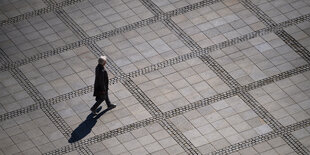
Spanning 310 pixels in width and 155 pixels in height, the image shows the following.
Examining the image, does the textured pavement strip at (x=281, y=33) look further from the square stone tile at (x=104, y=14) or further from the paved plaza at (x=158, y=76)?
the square stone tile at (x=104, y=14)

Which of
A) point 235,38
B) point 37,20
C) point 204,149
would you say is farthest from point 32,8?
point 204,149

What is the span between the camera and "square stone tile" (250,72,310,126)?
16.2 meters

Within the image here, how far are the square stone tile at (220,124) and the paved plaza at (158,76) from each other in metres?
0.02

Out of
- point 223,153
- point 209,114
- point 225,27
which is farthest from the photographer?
point 225,27

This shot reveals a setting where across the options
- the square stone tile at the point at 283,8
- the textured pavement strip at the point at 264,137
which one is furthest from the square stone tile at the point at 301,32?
the textured pavement strip at the point at 264,137

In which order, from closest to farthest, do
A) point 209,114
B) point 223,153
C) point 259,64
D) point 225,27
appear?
1. point 223,153
2. point 209,114
3. point 259,64
4. point 225,27

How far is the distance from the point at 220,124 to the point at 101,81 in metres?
2.68

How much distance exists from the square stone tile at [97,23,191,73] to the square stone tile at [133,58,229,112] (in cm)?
48

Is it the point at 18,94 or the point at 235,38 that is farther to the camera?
the point at 235,38

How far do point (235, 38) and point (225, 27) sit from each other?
53 cm

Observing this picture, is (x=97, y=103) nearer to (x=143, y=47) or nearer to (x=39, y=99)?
(x=39, y=99)

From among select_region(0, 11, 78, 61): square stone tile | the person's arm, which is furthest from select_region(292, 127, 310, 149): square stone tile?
select_region(0, 11, 78, 61): square stone tile

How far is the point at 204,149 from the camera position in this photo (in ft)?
50.8

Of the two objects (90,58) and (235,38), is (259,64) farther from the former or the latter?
(90,58)
